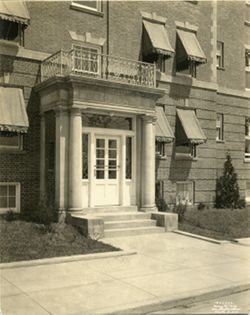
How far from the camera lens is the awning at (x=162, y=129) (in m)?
17.0

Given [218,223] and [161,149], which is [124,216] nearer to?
[218,223]

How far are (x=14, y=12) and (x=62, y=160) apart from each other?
485 cm

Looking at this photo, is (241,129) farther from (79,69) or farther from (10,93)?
(10,93)

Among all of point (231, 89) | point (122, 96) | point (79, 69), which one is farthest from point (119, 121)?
point (231, 89)

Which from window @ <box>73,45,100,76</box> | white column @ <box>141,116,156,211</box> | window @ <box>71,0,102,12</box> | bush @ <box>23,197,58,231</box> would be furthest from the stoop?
window @ <box>71,0,102,12</box>

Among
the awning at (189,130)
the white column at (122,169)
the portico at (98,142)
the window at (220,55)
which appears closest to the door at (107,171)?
the portico at (98,142)

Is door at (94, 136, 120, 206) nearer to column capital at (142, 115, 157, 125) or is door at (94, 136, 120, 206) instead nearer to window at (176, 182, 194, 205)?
column capital at (142, 115, 157, 125)

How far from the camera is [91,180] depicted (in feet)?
48.5

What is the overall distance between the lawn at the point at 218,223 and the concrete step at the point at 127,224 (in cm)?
122

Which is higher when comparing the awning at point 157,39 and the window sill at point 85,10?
the window sill at point 85,10

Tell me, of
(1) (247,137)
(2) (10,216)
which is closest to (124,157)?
(2) (10,216)

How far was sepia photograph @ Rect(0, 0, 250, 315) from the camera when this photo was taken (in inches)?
324

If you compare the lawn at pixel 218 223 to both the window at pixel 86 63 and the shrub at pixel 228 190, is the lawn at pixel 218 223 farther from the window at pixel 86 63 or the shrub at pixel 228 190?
the window at pixel 86 63

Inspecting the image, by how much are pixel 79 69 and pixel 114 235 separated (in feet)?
19.9
